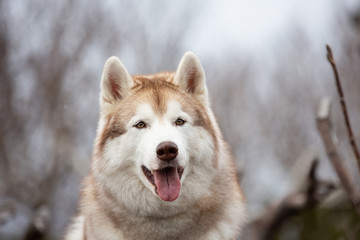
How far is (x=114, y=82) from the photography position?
14.9ft

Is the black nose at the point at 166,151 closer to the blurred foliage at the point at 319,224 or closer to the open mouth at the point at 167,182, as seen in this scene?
the open mouth at the point at 167,182

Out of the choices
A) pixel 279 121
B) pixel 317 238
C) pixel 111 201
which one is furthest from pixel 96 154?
pixel 279 121

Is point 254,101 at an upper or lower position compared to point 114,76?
lower

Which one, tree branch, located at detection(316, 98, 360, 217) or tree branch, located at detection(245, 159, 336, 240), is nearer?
tree branch, located at detection(316, 98, 360, 217)

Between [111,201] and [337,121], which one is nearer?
[111,201]

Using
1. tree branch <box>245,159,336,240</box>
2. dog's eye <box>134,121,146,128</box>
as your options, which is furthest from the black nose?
tree branch <box>245,159,336,240</box>

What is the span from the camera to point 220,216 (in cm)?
420

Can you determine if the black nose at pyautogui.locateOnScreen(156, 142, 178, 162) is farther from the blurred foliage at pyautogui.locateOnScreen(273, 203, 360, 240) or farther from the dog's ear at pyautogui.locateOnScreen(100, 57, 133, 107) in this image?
the blurred foliage at pyautogui.locateOnScreen(273, 203, 360, 240)

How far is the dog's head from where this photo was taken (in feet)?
12.6

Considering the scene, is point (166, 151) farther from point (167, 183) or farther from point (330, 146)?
point (330, 146)

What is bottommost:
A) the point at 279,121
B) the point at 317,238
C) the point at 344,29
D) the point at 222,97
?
the point at 317,238

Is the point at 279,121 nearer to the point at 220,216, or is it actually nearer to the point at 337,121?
the point at 337,121

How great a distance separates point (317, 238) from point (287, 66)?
15463mm

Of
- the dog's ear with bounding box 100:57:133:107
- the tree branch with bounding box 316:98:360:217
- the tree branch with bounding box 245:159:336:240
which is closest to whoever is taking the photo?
the tree branch with bounding box 316:98:360:217
